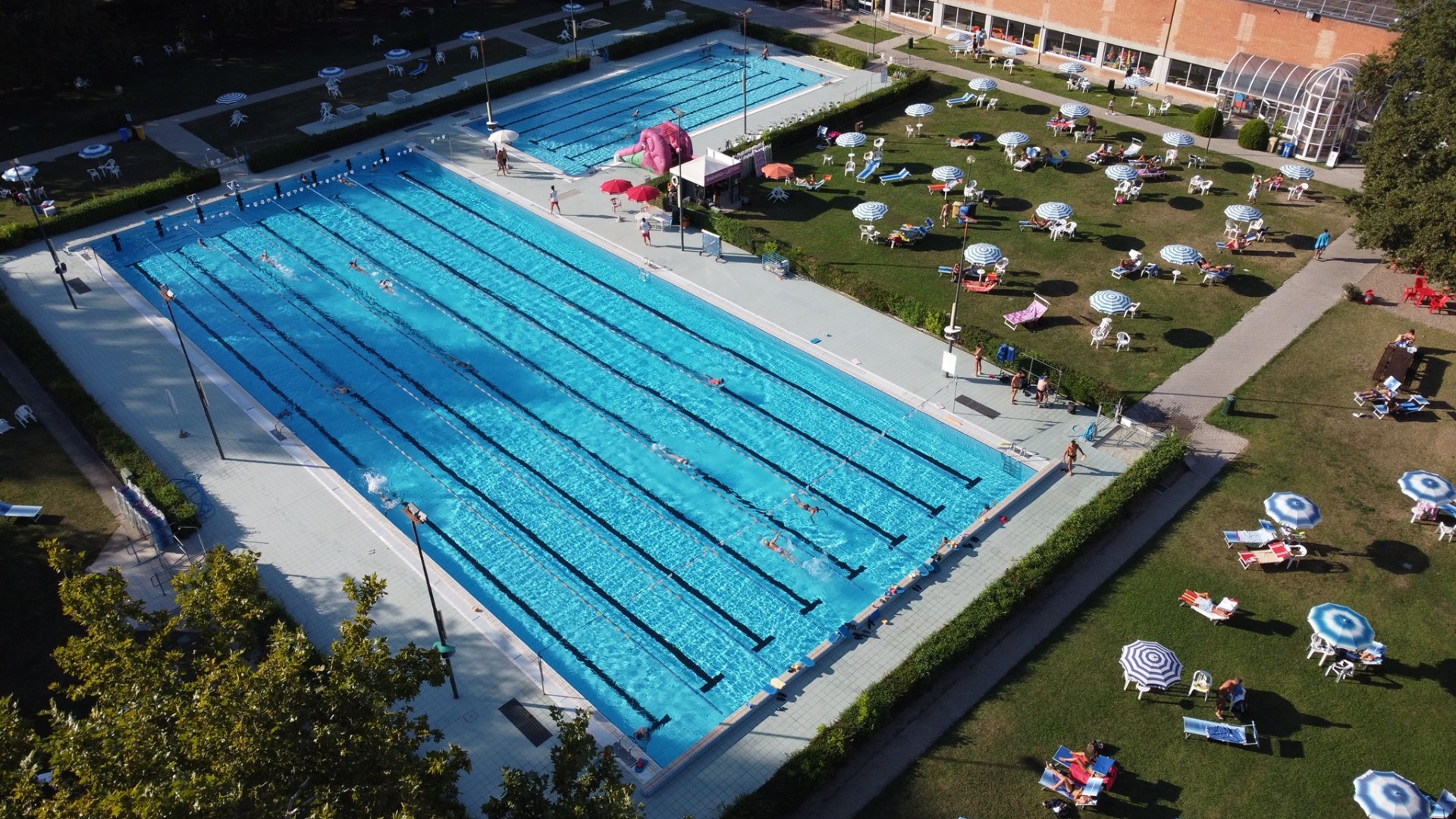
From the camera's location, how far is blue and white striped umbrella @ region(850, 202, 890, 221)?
32344 mm

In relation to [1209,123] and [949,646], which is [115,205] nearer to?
[949,646]

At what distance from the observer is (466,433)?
26.5 meters

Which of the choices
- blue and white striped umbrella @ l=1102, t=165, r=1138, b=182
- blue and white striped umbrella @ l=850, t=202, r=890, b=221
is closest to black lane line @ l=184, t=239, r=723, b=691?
blue and white striped umbrella @ l=850, t=202, r=890, b=221

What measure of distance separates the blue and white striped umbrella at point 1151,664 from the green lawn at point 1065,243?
31.1ft

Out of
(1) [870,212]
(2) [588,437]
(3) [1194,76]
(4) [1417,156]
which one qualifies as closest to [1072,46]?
(3) [1194,76]

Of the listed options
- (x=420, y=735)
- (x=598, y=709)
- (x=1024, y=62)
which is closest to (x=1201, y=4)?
(x=1024, y=62)

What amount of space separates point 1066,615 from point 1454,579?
8292 mm

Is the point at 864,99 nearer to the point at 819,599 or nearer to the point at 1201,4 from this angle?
the point at 1201,4

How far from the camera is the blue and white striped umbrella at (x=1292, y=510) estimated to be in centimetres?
2152

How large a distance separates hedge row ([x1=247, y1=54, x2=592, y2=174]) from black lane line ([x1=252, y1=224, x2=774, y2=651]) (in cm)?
583

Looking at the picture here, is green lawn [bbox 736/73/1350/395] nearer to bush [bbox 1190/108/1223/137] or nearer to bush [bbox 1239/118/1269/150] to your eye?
bush [bbox 1239/118/1269/150]

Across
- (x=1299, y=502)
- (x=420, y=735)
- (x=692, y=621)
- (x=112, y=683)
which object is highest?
(x=112, y=683)

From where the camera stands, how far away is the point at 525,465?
25.4 m

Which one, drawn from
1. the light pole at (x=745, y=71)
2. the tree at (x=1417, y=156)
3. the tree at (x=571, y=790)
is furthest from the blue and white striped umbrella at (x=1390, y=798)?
the light pole at (x=745, y=71)
